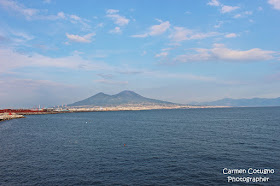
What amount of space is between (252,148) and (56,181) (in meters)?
42.4

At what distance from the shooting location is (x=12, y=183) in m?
25.9

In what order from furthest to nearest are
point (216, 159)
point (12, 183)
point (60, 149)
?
point (60, 149)
point (216, 159)
point (12, 183)

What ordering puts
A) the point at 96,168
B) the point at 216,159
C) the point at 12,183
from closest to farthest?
the point at 12,183 → the point at 96,168 → the point at 216,159

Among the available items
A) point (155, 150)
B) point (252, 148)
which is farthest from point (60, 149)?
point (252, 148)

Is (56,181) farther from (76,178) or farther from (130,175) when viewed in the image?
(130,175)

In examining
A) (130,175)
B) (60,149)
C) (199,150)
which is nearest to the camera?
(130,175)

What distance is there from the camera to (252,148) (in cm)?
4425

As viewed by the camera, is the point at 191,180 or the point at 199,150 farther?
the point at 199,150

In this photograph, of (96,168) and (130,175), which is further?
(96,168)

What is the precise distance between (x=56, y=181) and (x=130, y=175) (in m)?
10.6

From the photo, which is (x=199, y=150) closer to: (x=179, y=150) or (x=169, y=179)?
(x=179, y=150)

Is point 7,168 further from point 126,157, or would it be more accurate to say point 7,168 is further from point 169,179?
point 169,179

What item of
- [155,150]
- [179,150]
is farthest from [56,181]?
[179,150]

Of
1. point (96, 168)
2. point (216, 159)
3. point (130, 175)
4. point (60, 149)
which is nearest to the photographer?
point (130, 175)
